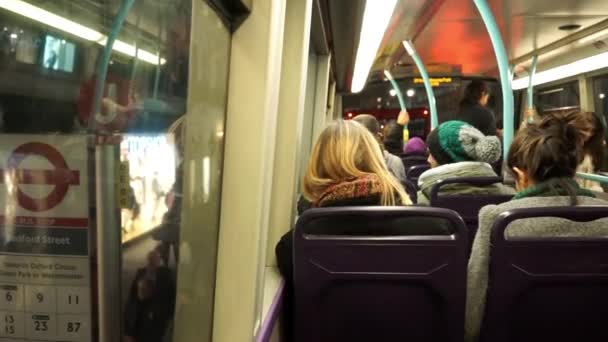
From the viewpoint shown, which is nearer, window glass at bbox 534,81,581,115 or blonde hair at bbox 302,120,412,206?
blonde hair at bbox 302,120,412,206

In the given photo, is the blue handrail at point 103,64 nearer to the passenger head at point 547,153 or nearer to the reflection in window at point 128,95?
the reflection in window at point 128,95

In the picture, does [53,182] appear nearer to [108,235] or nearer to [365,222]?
[108,235]

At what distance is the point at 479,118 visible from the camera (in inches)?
165

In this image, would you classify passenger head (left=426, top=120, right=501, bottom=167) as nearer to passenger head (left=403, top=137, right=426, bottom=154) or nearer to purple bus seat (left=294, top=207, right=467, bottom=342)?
purple bus seat (left=294, top=207, right=467, bottom=342)

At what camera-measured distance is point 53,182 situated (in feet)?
2.26

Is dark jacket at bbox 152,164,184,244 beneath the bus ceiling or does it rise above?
beneath

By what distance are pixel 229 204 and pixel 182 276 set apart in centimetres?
27

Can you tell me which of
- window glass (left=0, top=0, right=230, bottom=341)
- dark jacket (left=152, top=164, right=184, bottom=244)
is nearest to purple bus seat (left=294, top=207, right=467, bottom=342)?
dark jacket (left=152, top=164, right=184, bottom=244)

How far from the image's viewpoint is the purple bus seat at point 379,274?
168 cm

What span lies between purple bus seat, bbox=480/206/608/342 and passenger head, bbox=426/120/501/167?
1.49 meters

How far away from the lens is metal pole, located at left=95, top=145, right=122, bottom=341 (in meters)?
0.76

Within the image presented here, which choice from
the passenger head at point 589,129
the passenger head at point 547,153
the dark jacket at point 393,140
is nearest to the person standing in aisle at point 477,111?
the passenger head at point 589,129

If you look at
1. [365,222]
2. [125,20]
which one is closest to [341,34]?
[365,222]

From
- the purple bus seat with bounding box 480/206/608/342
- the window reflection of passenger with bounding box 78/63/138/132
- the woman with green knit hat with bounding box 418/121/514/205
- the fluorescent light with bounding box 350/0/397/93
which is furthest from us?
the fluorescent light with bounding box 350/0/397/93
